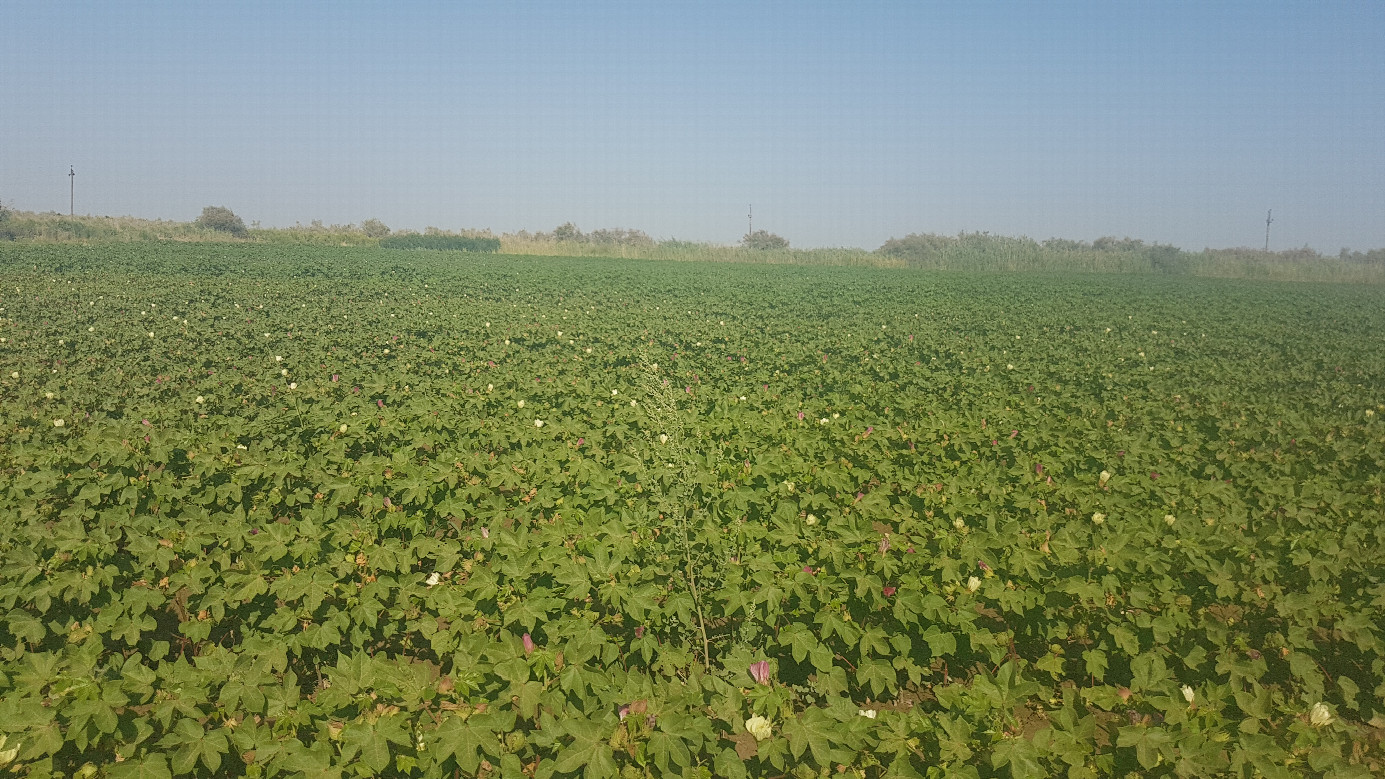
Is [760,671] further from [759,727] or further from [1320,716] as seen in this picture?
[1320,716]

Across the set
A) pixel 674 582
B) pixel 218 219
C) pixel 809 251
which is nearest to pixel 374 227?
pixel 218 219

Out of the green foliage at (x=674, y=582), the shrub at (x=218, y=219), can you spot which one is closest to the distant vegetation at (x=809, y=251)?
the shrub at (x=218, y=219)

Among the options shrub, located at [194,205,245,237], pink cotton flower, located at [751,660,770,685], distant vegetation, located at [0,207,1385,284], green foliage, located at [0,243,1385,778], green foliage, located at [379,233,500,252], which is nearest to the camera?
green foliage, located at [0,243,1385,778]

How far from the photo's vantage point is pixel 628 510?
11.1ft

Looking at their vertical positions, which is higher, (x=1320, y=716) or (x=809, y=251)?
(x=809, y=251)

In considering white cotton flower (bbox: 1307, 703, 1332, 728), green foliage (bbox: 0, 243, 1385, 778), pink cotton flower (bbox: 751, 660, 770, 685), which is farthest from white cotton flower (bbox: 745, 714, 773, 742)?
white cotton flower (bbox: 1307, 703, 1332, 728)

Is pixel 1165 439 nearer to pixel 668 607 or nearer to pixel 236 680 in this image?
pixel 668 607

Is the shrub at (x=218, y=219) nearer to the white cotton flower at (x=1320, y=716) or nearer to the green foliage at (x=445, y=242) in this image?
the green foliage at (x=445, y=242)

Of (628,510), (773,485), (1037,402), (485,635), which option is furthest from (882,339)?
(485,635)

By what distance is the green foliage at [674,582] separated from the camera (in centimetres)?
213


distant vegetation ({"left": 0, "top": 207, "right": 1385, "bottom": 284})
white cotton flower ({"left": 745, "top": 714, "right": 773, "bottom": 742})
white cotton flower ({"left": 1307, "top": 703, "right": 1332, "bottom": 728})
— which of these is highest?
distant vegetation ({"left": 0, "top": 207, "right": 1385, "bottom": 284})

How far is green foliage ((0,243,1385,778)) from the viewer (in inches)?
83.8

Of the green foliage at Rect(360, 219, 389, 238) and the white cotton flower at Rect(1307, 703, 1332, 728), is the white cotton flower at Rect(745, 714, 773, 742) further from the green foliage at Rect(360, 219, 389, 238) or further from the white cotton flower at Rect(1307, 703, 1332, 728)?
the green foliage at Rect(360, 219, 389, 238)

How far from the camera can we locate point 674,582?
321cm
